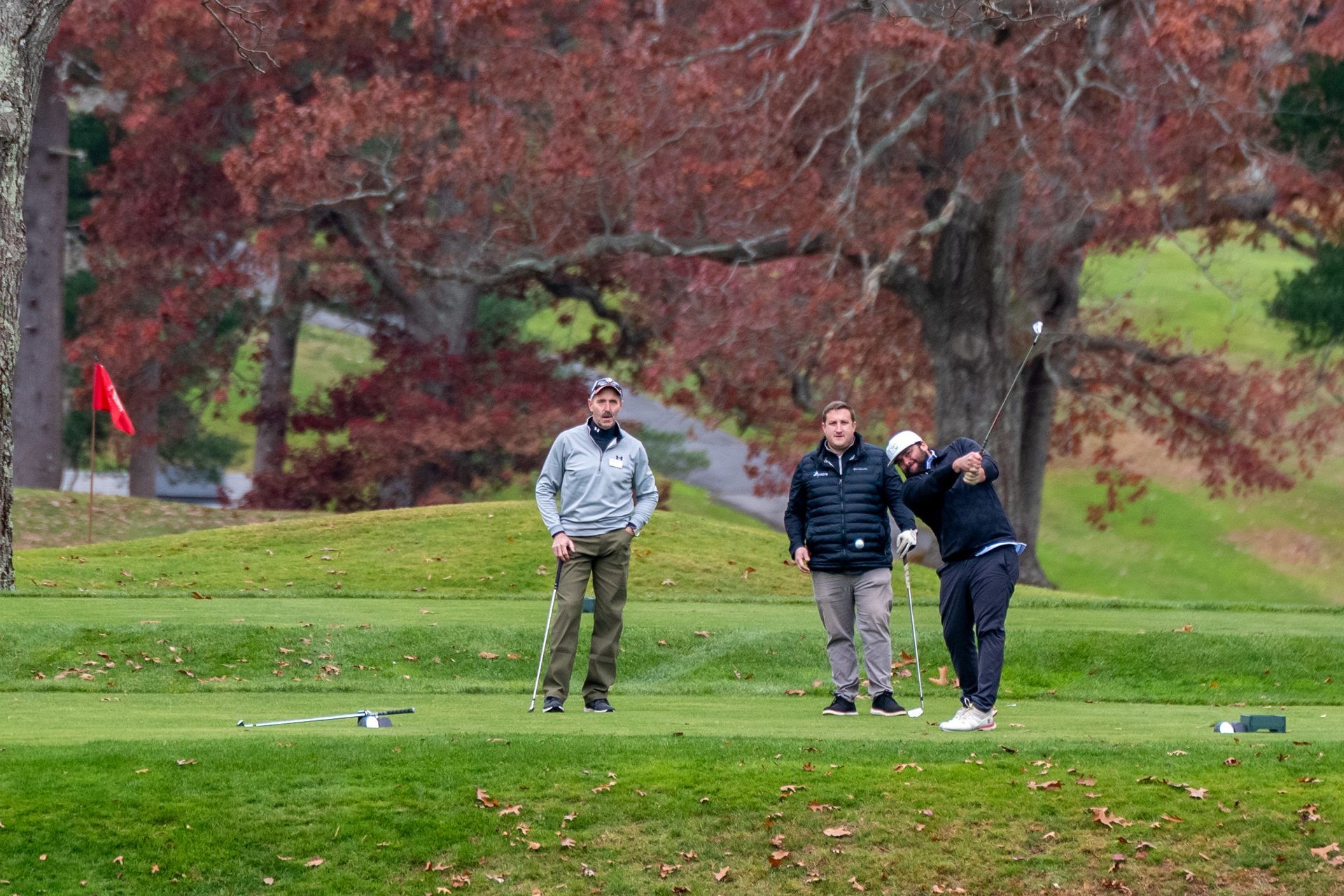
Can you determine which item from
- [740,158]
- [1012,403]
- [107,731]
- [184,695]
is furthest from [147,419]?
[107,731]

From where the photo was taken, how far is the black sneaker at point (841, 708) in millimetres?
10773

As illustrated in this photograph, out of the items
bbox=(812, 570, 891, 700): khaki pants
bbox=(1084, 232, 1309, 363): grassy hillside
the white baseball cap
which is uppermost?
bbox=(1084, 232, 1309, 363): grassy hillside

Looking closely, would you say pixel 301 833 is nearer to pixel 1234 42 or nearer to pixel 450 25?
pixel 1234 42

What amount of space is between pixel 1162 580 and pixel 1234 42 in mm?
19880

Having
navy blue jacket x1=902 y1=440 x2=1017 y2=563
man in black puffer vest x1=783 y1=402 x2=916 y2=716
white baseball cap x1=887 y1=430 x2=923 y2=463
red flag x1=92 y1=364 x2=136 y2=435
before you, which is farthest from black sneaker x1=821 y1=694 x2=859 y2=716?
red flag x1=92 y1=364 x2=136 y2=435

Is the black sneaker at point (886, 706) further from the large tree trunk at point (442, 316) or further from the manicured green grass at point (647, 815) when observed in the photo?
the large tree trunk at point (442, 316)

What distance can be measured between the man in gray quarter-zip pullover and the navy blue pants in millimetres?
1940

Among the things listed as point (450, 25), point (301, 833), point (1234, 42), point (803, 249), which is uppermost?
point (450, 25)

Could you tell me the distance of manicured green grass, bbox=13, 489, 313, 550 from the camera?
2773cm

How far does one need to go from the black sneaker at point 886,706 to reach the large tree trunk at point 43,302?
90.9ft

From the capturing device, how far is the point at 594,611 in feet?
35.7

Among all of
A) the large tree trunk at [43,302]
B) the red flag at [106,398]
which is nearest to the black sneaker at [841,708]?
the red flag at [106,398]

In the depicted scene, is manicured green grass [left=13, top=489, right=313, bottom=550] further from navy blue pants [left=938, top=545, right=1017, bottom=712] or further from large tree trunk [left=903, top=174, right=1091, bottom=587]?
navy blue pants [left=938, top=545, right=1017, bottom=712]

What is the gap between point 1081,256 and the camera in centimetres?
2969
